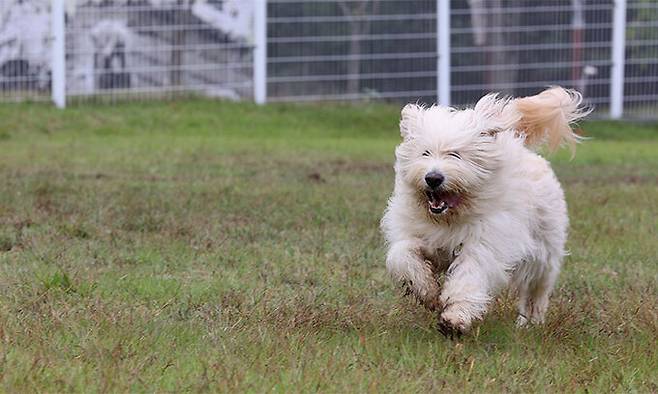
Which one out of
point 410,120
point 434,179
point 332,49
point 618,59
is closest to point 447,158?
point 434,179

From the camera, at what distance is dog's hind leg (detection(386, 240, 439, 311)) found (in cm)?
512

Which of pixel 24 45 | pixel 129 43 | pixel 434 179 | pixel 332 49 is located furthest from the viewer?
pixel 332 49

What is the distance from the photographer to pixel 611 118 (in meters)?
18.0

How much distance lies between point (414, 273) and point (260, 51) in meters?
11.8

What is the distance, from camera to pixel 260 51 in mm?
16594

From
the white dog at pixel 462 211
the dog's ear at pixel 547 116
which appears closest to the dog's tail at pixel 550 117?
the dog's ear at pixel 547 116

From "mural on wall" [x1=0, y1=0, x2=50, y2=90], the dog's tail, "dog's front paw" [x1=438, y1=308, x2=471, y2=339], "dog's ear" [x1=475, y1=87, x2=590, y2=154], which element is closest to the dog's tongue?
"dog's front paw" [x1=438, y1=308, x2=471, y2=339]

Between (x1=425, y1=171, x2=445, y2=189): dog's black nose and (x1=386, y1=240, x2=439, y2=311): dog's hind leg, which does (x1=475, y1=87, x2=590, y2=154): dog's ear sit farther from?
(x1=386, y1=240, x2=439, y2=311): dog's hind leg

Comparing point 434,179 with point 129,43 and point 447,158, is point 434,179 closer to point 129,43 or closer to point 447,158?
point 447,158

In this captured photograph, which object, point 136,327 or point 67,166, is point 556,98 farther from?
point 67,166

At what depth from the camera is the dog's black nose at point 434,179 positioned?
5039 millimetres

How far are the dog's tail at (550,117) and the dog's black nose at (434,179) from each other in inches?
36.9

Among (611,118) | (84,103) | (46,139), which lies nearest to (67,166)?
(46,139)

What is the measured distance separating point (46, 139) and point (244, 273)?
28.4ft
